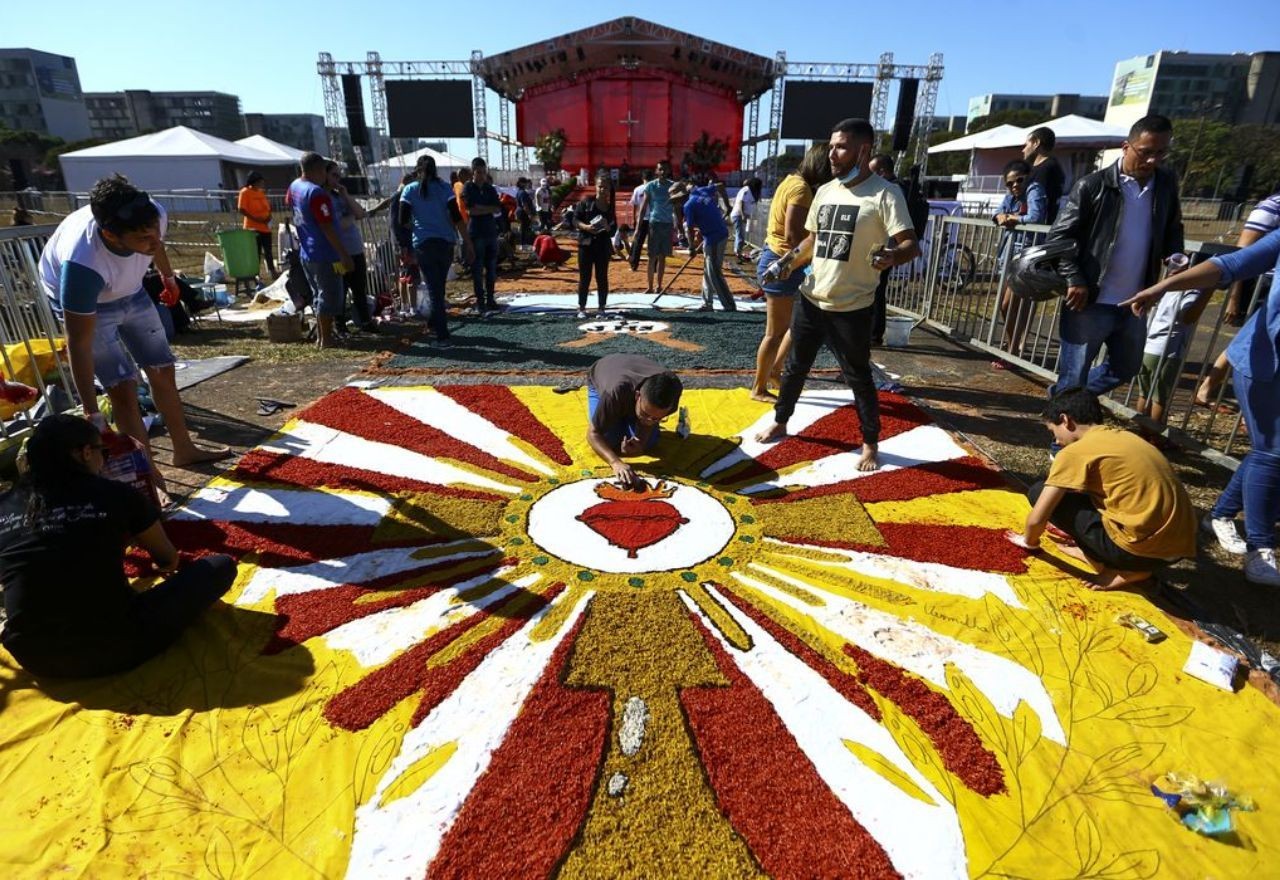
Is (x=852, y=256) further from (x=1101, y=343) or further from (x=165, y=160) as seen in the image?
(x=165, y=160)

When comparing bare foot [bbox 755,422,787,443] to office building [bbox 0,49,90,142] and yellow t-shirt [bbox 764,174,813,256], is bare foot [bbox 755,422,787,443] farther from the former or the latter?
office building [bbox 0,49,90,142]

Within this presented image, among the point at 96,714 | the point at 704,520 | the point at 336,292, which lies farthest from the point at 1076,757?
the point at 336,292

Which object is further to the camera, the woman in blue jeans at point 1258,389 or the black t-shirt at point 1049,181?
the black t-shirt at point 1049,181

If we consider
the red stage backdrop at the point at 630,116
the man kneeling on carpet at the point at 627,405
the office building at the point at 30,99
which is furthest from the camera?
the office building at the point at 30,99

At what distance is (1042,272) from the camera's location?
3.96m

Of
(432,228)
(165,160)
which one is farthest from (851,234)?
(165,160)

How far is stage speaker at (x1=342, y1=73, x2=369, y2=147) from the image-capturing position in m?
28.4

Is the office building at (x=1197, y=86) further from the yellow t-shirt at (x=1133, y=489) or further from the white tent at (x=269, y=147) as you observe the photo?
the yellow t-shirt at (x=1133, y=489)

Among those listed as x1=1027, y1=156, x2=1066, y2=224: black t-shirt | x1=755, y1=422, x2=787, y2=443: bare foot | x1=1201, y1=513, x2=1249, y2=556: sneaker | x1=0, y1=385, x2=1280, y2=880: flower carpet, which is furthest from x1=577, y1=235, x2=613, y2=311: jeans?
x1=1201, y1=513, x2=1249, y2=556: sneaker

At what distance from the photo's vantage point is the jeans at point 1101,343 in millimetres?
3734

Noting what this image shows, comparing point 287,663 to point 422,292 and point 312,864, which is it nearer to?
point 312,864

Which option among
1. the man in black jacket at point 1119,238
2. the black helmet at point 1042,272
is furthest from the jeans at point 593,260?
the man in black jacket at point 1119,238

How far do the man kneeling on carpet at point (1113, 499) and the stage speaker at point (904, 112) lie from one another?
29.1m

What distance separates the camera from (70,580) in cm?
208
